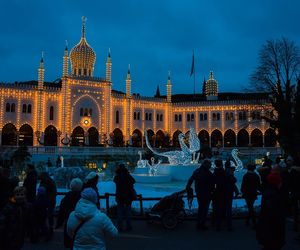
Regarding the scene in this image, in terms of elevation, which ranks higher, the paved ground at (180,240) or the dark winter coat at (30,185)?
the dark winter coat at (30,185)

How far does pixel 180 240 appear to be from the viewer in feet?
30.9

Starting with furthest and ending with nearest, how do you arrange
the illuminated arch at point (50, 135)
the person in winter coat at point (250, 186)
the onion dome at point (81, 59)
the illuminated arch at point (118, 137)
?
the illuminated arch at point (118, 137) → the onion dome at point (81, 59) → the illuminated arch at point (50, 135) → the person in winter coat at point (250, 186)

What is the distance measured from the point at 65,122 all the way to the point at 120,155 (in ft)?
40.1

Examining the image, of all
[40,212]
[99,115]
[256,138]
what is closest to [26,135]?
[99,115]

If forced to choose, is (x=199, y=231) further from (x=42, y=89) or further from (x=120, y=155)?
(x=42, y=89)

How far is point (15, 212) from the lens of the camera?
5.19 meters

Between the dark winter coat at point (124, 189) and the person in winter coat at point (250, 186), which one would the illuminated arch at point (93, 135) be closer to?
the dark winter coat at point (124, 189)

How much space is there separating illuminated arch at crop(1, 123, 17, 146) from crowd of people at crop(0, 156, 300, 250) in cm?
4565

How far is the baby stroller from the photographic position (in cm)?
1080

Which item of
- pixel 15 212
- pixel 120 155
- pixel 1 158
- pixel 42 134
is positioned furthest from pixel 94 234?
pixel 42 134

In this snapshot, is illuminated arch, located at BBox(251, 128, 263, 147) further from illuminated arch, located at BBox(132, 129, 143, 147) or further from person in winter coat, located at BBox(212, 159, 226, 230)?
person in winter coat, located at BBox(212, 159, 226, 230)

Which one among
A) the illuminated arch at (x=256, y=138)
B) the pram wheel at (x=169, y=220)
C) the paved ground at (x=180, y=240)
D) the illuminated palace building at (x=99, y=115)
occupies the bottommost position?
the paved ground at (x=180, y=240)

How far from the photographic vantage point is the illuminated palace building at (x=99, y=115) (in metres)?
53.7

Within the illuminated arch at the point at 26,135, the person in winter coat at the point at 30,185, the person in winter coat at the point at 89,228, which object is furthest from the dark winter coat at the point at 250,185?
the illuminated arch at the point at 26,135
